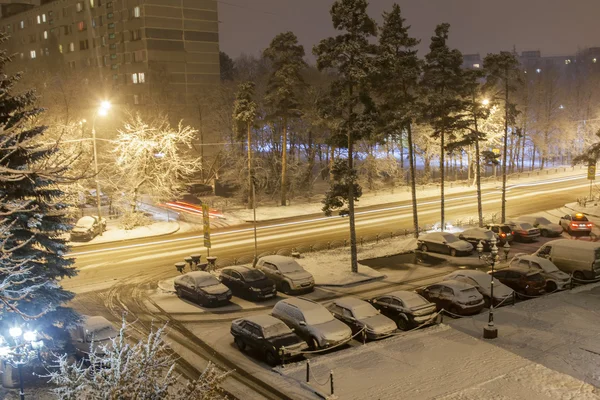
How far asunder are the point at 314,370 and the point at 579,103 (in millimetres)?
99276

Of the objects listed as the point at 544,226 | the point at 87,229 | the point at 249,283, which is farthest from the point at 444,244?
the point at 87,229

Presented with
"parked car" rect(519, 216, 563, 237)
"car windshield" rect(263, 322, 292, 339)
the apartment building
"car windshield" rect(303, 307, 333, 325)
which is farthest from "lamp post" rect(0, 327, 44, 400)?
the apartment building

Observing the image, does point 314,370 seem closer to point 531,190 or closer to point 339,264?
point 339,264

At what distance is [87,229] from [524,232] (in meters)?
31.9

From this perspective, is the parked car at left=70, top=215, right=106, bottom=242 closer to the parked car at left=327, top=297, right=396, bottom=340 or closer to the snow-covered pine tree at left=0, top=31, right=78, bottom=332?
the snow-covered pine tree at left=0, top=31, right=78, bottom=332

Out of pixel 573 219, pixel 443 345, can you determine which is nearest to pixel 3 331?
pixel 443 345

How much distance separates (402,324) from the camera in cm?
1956

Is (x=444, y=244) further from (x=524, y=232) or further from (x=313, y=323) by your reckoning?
(x=313, y=323)

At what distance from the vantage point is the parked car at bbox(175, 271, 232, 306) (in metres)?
22.5

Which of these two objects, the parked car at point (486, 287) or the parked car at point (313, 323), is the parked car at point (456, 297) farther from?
the parked car at point (313, 323)

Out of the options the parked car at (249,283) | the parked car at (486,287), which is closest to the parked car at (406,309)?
the parked car at (486,287)

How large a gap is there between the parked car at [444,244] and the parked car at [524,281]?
7.08m

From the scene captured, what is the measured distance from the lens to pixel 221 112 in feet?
197

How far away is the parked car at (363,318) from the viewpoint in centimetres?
1822
